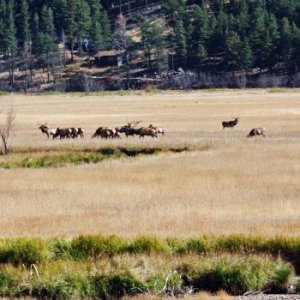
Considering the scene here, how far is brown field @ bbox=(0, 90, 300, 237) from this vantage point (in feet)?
68.5

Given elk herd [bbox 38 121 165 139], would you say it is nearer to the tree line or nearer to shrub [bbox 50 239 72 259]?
shrub [bbox 50 239 72 259]

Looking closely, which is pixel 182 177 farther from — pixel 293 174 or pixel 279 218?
pixel 279 218

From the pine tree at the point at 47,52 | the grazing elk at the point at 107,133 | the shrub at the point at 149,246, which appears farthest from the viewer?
the pine tree at the point at 47,52

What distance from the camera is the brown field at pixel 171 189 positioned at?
20891 millimetres

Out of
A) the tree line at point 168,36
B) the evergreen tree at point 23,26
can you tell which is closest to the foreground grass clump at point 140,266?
the tree line at point 168,36

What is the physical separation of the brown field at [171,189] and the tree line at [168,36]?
64671 mm

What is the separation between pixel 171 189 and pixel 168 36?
114 m

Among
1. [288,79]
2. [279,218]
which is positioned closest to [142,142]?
A: [279,218]

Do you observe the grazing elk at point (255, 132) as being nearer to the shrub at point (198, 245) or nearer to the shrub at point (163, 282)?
the shrub at point (198, 245)

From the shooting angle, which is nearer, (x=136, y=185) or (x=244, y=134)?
(x=136, y=185)

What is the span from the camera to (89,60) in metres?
135

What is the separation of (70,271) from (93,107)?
66568 mm

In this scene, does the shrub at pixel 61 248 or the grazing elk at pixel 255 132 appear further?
the grazing elk at pixel 255 132

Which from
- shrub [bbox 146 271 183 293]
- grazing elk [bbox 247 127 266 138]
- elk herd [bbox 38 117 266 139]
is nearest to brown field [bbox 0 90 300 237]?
grazing elk [bbox 247 127 266 138]
